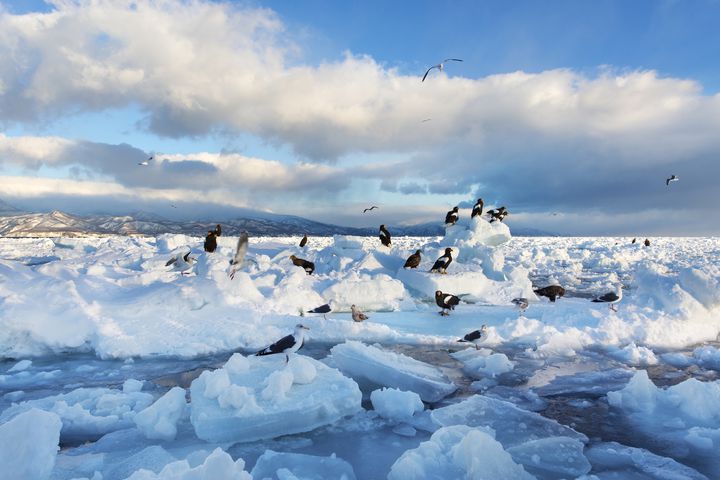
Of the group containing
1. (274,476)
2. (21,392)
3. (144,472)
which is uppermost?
(144,472)

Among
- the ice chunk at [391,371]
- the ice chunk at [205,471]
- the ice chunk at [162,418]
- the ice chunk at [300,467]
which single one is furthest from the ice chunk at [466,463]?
the ice chunk at [162,418]

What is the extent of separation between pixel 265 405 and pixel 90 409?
237 cm

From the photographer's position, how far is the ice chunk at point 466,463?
386 centimetres

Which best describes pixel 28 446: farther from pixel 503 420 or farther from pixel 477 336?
pixel 477 336

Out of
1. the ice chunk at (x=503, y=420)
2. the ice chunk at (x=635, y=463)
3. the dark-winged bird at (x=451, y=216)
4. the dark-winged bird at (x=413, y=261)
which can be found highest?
the dark-winged bird at (x=451, y=216)

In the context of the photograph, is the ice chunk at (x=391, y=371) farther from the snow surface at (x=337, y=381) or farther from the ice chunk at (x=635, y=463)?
the ice chunk at (x=635, y=463)

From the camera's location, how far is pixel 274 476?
4082 millimetres

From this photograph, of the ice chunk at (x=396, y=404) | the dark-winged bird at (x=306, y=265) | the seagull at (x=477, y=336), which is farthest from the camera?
the dark-winged bird at (x=306, y=265)

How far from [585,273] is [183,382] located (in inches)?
953

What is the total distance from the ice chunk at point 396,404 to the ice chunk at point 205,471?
257cm

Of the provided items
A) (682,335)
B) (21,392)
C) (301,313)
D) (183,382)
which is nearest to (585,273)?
(682,335)

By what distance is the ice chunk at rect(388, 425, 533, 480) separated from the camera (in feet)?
12.7

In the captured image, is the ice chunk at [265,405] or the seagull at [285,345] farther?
the seagull at [285,345]

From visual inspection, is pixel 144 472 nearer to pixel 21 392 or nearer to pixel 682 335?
pixel 21 392
